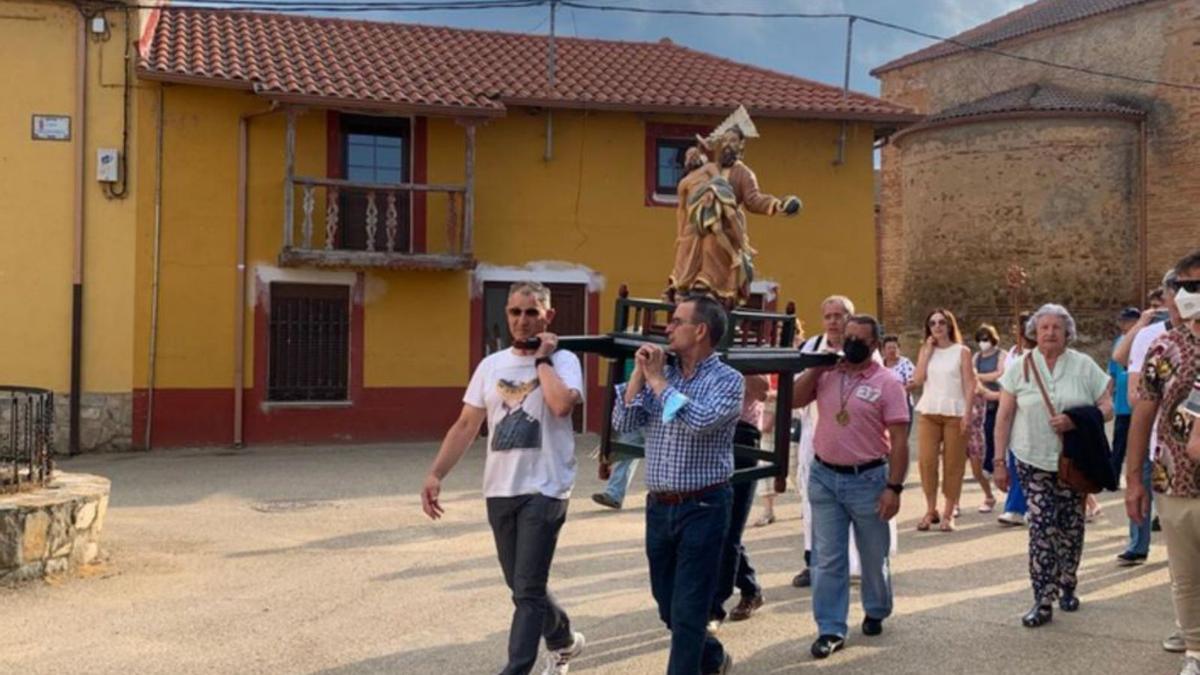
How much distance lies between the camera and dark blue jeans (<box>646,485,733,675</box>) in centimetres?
408

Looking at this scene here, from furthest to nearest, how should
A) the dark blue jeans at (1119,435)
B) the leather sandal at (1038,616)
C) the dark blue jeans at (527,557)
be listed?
the dark blue jeans at (1119,435) → the leather sandal at (1038,616) → the dark blue jeans at (527,557)

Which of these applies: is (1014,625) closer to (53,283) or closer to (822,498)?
(822,498)

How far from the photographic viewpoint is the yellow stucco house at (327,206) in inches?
549

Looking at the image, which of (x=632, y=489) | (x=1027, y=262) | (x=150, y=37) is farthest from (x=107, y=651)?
(x=1027, y=262)

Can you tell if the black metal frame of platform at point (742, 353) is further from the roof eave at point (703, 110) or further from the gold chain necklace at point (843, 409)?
the roof eave at point (703, 110)

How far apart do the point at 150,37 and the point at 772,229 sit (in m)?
9.55

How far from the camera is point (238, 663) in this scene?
16.3 feet

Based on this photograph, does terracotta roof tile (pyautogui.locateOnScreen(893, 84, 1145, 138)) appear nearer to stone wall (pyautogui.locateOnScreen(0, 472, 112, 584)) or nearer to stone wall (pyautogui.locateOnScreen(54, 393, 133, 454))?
stone wall (pyautogui.locateOnScreen(54, 393, 133, 454))

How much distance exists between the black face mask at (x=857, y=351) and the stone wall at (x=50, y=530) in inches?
187

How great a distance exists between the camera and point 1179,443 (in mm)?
4430

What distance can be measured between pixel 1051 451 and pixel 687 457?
2572 millimetres

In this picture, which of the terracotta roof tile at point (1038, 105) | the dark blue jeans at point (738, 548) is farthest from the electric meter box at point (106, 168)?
the terracotta roof tile at point (1038, 105)

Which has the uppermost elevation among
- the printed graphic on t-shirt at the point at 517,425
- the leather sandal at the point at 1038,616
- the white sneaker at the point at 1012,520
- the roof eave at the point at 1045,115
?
the roof eave at the point at 1045,115

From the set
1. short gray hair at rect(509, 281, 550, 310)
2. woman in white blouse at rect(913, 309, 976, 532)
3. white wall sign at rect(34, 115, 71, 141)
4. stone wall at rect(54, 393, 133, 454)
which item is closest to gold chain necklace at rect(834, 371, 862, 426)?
short gray hair at rect(509, 281, 550, 310)
